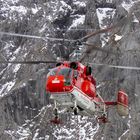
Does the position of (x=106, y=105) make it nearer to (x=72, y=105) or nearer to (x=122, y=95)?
(x=122, y=95)

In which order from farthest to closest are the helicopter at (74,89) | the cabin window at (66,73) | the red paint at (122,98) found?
the red paint at (122,98)
the cabin window at (66,73)
the helicopter at (74,89)

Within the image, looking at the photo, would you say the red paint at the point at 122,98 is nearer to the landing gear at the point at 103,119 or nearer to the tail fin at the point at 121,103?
the tail fin at the point at 121,103

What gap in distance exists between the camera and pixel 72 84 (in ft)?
A: 168

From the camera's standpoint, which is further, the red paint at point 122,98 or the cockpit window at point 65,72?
the red paint at point 122,98

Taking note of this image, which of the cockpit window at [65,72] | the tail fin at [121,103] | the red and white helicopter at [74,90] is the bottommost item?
the tail fin at [121,103]

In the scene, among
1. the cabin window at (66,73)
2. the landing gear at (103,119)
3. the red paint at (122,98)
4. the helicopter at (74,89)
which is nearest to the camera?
the helicopter at (74,89)

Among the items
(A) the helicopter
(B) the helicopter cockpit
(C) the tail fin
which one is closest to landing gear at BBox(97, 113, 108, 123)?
(A) the helicopter

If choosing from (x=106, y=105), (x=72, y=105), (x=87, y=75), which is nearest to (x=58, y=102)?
(x=72, y=105)

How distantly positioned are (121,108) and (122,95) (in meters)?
1.37

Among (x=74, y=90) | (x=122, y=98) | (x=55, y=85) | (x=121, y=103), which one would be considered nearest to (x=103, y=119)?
(x=74, y=90)

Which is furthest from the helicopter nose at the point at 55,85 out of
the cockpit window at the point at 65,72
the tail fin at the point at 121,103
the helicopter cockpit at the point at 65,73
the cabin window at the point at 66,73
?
the tail fin at the point at 121,103

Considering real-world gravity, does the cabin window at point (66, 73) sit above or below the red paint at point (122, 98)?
above

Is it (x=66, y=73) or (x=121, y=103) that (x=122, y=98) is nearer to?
(x=121, y=103)

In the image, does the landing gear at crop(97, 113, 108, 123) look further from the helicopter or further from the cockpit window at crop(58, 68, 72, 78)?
the cockpit window at crop(58, 68, 72, 78)
